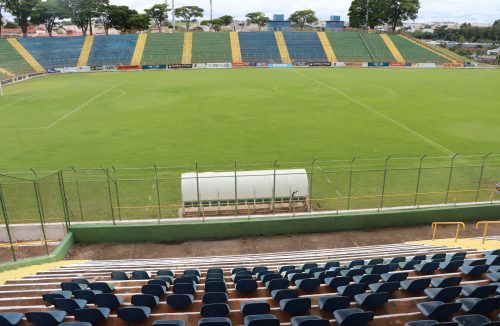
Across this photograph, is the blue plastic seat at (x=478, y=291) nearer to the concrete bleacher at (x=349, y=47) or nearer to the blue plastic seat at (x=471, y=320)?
the blue plastic seat at (x=471, y=320)

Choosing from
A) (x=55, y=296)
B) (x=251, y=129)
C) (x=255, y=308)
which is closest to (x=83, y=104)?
(x=251, y=129)

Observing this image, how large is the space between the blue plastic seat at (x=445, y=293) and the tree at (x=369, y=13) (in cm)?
12561

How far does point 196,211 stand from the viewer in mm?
19875

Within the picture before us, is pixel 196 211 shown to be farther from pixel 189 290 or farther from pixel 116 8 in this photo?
pixel 116 8

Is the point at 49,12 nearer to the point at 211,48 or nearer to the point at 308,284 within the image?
the point at 211,48

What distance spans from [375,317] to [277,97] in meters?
43.1

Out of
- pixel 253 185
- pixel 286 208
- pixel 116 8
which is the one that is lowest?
pixel 286 208

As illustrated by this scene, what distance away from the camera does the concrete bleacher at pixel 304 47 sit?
92250mm

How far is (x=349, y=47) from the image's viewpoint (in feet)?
320

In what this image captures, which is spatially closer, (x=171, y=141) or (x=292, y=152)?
(x=292, y=152)

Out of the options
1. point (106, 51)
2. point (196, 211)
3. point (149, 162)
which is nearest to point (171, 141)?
point (149, 162)

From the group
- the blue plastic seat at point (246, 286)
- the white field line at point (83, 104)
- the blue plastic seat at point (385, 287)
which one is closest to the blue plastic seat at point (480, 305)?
the blue plastic seat at point (385, 287)

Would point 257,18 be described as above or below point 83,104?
above

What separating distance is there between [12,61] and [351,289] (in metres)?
83.1
